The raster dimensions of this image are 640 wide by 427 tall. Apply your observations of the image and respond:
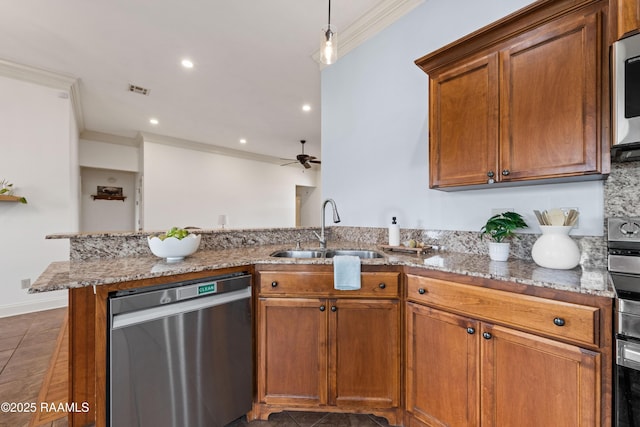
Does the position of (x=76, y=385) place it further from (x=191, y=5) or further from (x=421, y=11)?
(x=421, y=11)

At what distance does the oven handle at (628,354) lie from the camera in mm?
852

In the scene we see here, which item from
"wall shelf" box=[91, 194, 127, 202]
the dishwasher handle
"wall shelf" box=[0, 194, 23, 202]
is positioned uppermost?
"wall shelf" box=[91, 194, 127, 202]

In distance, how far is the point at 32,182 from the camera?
3.45m

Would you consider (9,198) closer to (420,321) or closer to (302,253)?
(302,253)

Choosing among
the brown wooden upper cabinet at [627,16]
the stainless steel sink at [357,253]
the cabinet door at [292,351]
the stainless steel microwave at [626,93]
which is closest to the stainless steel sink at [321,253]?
the stainless steel sink at [357,253]

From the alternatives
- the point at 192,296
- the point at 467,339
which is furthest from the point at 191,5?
the point at 467,339

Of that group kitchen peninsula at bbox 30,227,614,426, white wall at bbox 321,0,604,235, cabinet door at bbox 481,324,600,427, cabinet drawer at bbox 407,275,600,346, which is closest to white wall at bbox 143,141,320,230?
white wall at bbox 321,0,604,235

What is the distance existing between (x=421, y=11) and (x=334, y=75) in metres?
1.00

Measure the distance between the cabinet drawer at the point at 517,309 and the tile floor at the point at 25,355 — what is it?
2.28 meters

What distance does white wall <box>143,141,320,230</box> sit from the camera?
18.8 ft

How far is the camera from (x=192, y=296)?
1.38m

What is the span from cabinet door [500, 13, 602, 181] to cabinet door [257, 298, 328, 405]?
1333mm

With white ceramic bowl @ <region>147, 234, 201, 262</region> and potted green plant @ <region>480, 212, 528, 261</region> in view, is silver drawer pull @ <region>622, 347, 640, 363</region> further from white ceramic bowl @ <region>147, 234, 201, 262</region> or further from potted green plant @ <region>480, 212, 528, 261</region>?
white ceramic bowl @ <region>147, 234, 201, 262</region>

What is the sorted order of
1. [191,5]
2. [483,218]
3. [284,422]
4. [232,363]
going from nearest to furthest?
[232,363]
[284,422]
[483,218]
[191,5]
